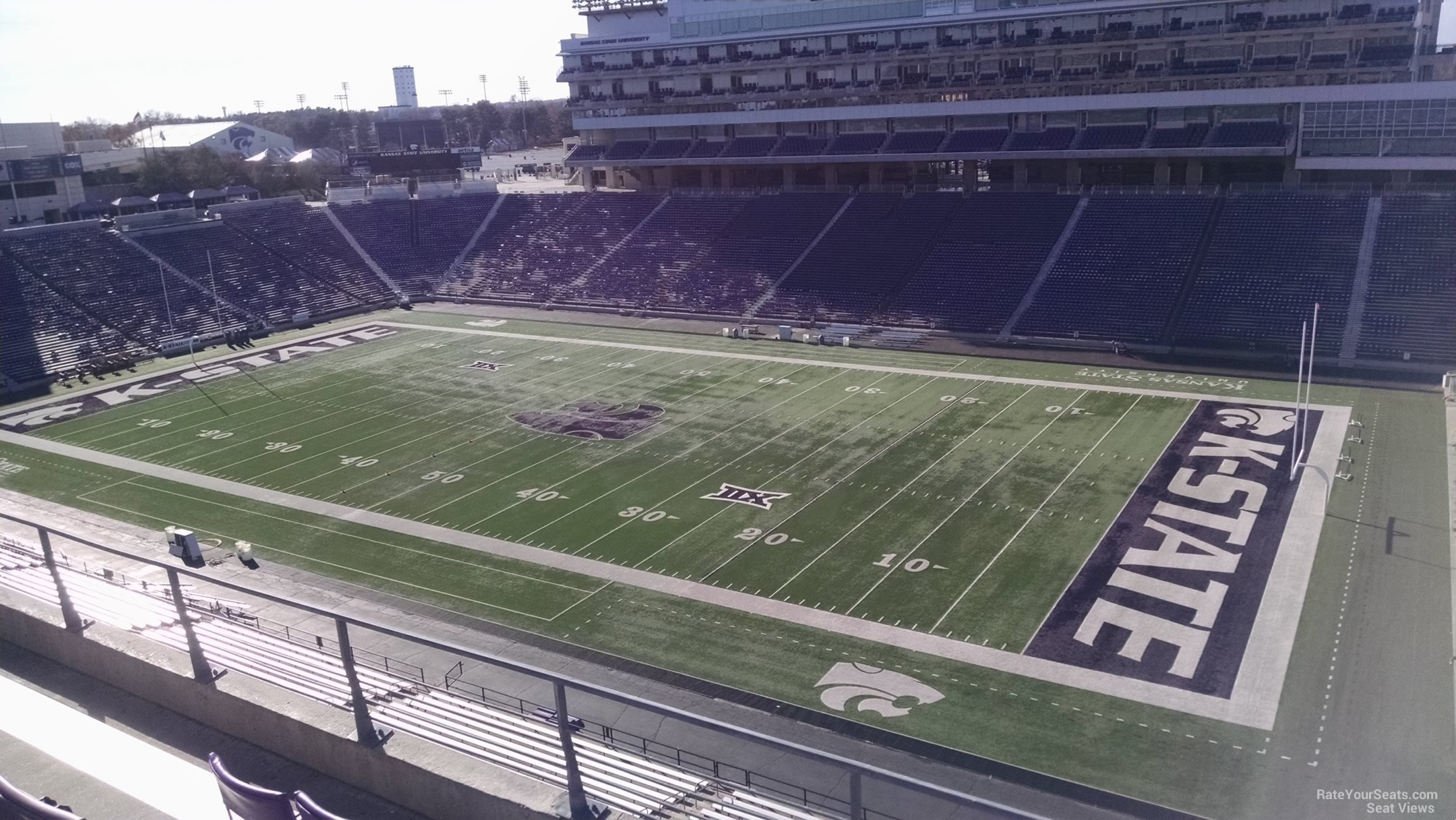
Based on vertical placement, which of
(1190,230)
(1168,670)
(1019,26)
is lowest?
(1168,670)

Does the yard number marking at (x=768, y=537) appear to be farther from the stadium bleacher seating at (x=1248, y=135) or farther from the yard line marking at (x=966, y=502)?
the stadium bleacher seating at (x=1248, y=135)

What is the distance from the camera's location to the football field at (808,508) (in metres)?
20.1

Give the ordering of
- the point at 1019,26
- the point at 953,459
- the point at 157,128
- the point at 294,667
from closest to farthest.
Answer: the point at 294,667
the point at 953,459
the point at 1019,26
the point at 157,128

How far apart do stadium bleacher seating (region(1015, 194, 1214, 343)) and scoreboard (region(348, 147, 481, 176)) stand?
43.8 metres

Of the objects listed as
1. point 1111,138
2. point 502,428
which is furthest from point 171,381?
point 1111,138

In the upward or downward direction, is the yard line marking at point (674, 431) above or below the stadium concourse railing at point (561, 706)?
below

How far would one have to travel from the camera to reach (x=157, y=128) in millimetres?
118812

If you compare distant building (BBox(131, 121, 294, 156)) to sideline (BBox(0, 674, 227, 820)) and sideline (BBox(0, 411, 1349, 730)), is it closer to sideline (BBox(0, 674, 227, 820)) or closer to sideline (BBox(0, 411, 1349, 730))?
sideline (BBox(0, 411, 1349, 730))

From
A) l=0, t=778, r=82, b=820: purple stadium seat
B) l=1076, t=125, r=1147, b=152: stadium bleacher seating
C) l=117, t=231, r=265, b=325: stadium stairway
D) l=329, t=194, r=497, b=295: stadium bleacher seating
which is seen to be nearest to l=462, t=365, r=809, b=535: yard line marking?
l=0, t=778, r=82, b=820: purple stadium seat

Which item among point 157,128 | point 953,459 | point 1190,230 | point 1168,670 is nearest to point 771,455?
point 953,459

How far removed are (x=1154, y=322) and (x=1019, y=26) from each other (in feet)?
69.7

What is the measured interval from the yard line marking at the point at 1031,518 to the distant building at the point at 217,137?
3899 inches

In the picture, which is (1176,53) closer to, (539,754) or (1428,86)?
(1428,86)

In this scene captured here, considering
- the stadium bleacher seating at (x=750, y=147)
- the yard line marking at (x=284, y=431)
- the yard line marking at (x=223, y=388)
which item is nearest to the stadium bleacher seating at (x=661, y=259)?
the stadium bleacher seating at (x=750, y=147)
